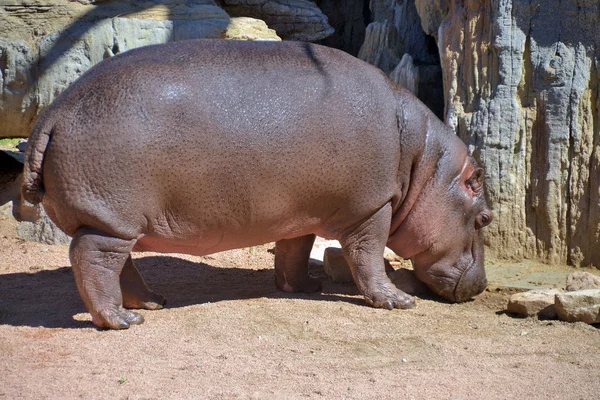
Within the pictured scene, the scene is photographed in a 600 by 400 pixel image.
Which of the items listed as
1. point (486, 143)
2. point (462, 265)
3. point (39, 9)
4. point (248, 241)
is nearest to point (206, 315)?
point (248, 241)

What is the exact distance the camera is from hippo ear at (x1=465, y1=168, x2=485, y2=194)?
6211 mm

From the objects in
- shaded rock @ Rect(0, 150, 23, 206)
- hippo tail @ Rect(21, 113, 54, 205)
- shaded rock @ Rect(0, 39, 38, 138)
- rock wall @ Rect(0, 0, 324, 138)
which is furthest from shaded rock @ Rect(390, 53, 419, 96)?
hippo tail @ Rect(21, 113, 54, 205)

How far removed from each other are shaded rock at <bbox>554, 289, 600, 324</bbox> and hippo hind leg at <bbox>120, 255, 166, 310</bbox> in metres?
2.72

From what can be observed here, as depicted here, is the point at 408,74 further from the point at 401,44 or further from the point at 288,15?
the point at 288,15

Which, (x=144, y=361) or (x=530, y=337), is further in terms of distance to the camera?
(x=530, y=337)

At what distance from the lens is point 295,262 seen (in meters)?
6.46

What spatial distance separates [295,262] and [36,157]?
85.9 inches

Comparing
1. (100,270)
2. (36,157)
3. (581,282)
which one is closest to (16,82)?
(36,157)

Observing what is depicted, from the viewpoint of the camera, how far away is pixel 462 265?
Result: 630cm

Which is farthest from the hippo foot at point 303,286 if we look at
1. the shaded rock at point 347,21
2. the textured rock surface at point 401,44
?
the shaded rock at point 347,21

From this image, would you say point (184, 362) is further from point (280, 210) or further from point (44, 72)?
point (44, 72)

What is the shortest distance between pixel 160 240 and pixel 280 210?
80cm

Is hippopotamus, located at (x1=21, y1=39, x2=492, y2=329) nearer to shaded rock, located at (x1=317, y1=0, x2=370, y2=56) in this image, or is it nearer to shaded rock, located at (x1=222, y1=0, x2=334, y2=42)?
shaded rock, located at (x1=222, y1=0, x2=334, y2=42)

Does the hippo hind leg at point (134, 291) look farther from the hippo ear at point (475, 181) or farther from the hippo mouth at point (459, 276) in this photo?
the hippo ear at point (475, 181)
